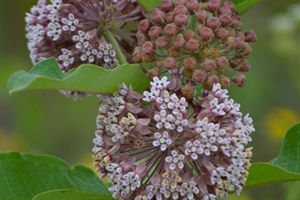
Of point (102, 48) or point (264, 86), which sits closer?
point (102, 48)

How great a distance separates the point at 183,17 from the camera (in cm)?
195

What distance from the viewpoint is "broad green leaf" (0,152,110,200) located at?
2174 mm

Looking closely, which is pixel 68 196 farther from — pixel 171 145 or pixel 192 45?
pixel 192 45

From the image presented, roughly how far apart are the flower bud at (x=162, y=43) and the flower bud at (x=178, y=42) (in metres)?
0.02

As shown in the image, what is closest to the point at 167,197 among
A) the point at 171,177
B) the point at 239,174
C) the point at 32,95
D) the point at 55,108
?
the point at 171,177

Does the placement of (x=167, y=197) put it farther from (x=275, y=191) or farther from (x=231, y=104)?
(x=275, y=191)

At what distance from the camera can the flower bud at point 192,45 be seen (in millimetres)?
1919

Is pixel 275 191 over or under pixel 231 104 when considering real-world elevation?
under

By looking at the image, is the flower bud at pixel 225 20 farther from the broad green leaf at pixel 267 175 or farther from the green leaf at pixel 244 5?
the broad green leaf at pixel 267 175

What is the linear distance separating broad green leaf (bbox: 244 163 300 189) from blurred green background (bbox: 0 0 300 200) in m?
1.81

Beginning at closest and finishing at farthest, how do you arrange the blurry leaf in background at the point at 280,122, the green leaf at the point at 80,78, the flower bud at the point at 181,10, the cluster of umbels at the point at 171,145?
the green leaf at the point at 80,78
the cluster of umbels at the point at 171,145
the flower bud at the point at 181,10
the blurry leaf in background at the point at 280,122

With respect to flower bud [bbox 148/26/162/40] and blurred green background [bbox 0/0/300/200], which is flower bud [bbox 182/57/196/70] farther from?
blurred green background [bbox 0/0/300/200]

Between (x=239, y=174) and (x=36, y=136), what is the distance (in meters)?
3.22

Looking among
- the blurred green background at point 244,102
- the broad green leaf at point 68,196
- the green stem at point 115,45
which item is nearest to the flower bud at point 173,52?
the green stem at point 115,45
